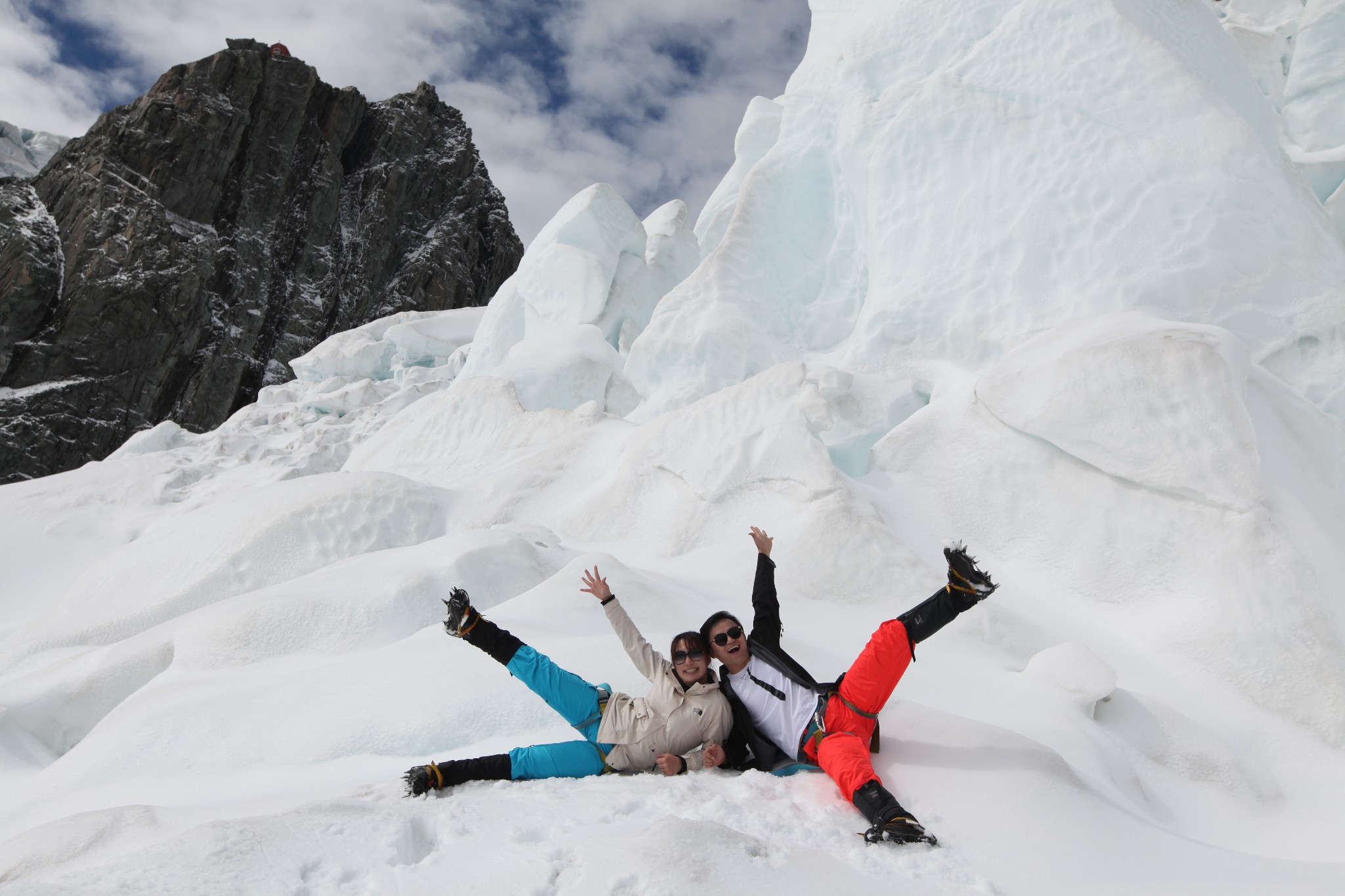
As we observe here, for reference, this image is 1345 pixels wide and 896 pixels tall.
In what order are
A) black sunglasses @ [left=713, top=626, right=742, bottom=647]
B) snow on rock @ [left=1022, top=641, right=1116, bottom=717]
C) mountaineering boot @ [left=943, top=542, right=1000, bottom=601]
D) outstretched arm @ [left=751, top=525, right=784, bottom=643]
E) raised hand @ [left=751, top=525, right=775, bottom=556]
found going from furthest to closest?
snow on rock @ [left=1022, top=641, right=1116, bottom=717]
raised hand @ [left=751, top=525, right=775, bottom=556]
outstretched arm @ [left=751, top=525, right=784, bottom=643]
black sunglasses @ [left=713, top=626, right=742, bottom=647]
mountaineering boot @ [left=943, top=542, right=1000, bottom=601]

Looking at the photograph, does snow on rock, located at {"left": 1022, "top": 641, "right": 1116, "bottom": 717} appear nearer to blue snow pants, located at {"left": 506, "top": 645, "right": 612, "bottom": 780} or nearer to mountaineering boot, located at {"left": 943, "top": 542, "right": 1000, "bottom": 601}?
mountaineering boot, located at {"left": 943, "top": 542, "right": 1000, "bottom": 601}

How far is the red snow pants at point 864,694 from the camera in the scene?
275 cm

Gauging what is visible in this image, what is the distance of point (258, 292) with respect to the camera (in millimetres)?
35719

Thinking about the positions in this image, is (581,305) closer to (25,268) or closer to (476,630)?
(476,630)

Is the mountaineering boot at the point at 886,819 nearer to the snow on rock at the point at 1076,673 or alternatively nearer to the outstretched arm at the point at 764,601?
the outstretched arm at the point at 764,601

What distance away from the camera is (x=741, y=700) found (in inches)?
122

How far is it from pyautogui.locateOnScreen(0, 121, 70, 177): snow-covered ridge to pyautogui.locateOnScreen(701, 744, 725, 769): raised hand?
5282 centimetres

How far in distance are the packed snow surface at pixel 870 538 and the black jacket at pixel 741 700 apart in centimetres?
20

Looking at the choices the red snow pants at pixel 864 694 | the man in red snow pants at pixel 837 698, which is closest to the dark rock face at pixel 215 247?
the man in red snow pants at pixel 837 698

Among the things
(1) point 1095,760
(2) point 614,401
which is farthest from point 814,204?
(1) point 1095,760

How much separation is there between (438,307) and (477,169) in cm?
935

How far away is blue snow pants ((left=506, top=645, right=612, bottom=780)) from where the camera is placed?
290 centimetres

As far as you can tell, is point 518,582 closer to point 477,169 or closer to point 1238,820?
point 1238,820

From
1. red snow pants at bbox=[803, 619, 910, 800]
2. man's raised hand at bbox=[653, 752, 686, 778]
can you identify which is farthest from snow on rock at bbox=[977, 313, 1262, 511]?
man's raised hand at bbox=[653, 752, 686, 778]
